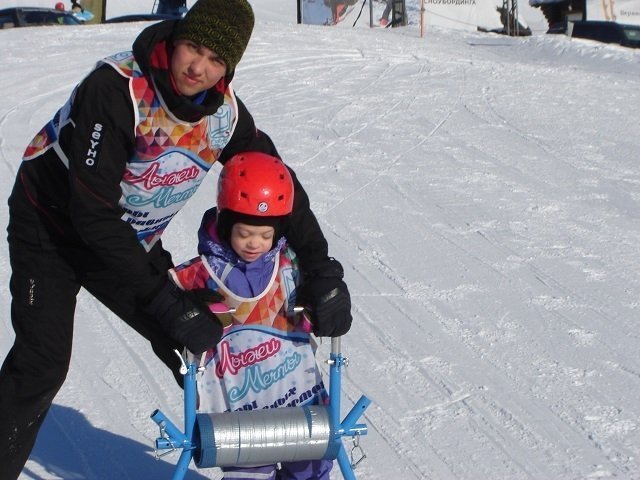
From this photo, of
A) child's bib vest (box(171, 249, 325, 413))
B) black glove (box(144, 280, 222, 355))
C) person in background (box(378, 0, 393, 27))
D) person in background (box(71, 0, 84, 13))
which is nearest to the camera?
black glove (box(144, 280, 222, 355))

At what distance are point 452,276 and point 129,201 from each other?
313 centimetres

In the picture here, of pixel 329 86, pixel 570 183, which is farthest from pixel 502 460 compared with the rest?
pixel 329 86

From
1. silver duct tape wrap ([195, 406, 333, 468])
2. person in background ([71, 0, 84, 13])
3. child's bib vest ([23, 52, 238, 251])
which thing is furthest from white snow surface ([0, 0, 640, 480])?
person in background ([71, 0, 84, 13])

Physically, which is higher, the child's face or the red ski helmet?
the red ski helmet

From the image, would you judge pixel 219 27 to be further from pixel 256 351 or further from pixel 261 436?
pixel 261 436

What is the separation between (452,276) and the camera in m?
5.93

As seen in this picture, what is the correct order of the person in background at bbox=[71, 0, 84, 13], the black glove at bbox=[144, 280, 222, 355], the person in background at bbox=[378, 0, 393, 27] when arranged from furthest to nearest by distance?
1. the person in background at bbox=[378, 0, 393, 27]
2. the person in background at bbox=[71, 0, 84, 13]
3. the black glove at bbox=[144, 280, 222, 355]

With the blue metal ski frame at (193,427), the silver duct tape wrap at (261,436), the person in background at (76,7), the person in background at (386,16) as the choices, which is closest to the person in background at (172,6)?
the person in background at (76,7)

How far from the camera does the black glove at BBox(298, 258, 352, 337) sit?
294 cm

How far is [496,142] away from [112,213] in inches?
270

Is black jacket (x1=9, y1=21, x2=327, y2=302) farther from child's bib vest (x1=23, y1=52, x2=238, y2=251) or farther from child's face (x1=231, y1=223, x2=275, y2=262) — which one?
child's face (x1=231, y1=223, x2=275, y2=262)

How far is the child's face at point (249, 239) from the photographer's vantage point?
2.99 meters

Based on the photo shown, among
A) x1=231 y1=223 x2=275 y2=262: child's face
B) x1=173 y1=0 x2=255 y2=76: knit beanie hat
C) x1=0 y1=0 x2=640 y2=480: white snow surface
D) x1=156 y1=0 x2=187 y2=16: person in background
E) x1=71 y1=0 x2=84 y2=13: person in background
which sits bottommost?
x1=156 y1=0 x2=187 y2=16: person in background

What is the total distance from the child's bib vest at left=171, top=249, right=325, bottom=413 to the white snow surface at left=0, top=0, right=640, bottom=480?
2.54 ft
